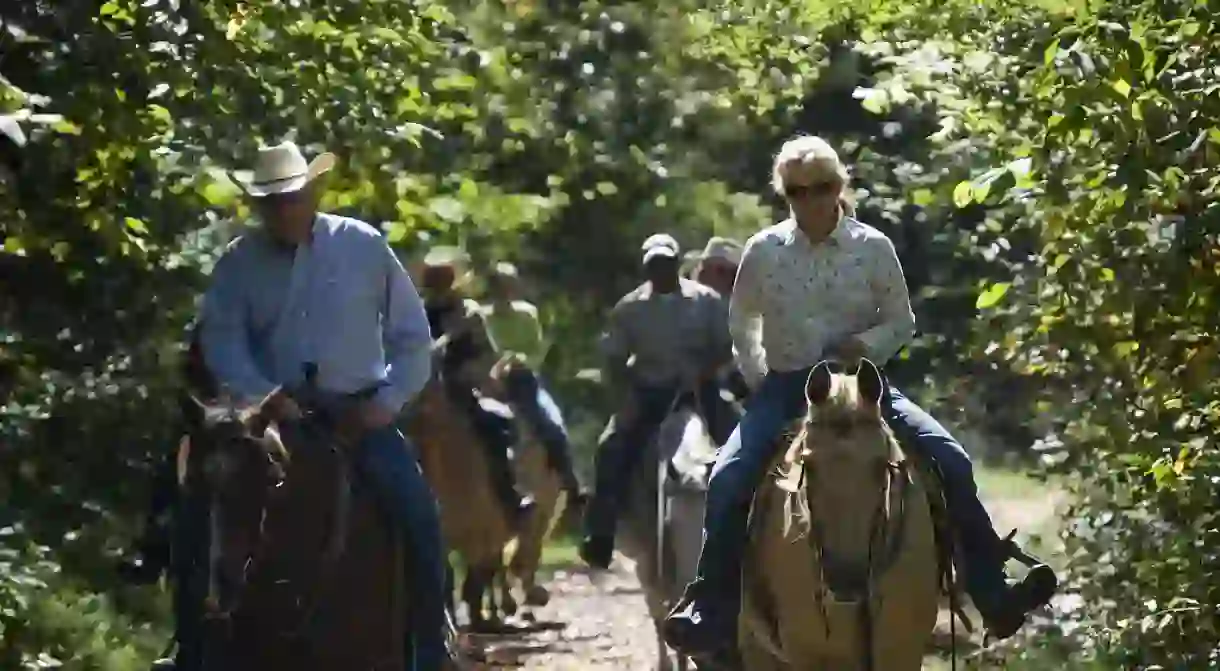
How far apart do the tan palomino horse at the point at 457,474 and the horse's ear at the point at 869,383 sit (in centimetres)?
739

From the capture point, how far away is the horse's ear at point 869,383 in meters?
7.28

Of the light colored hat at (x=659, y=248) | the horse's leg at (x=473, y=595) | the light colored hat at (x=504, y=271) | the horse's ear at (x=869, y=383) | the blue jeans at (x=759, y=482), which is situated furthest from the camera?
the light colored hat at (x=504, y=271)

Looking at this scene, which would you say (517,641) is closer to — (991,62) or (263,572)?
(991,62)

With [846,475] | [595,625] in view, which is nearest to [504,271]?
[595,625]

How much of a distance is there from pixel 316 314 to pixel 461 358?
7.22m

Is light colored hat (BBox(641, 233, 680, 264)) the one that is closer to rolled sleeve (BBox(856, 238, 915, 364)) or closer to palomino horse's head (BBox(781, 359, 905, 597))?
rolled sleeve (BBox(856, 238, 915, 364))

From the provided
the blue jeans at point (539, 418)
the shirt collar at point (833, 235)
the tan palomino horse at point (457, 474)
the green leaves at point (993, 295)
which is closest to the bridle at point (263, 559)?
the shirt collar at point (833, 235)

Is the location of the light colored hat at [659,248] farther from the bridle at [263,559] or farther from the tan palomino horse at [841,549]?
the bridle at [263,559]

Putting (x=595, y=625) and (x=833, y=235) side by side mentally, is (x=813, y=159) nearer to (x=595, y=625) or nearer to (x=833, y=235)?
(x=833, y=235)

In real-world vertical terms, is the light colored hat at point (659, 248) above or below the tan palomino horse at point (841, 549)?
below

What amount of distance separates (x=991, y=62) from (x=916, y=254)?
8294 millimetres

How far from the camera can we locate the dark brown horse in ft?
23.7

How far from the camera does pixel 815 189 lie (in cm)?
821

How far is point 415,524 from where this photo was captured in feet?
25.5
